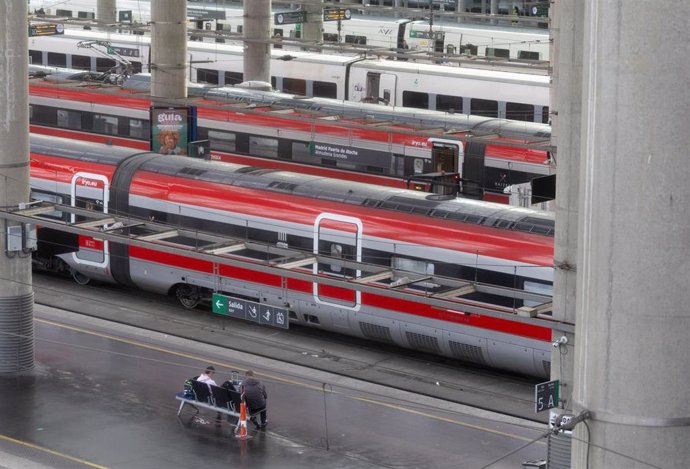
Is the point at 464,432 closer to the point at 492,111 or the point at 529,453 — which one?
the point at 529,453

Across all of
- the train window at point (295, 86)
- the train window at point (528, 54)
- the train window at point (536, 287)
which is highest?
the train window at point (528, 54)

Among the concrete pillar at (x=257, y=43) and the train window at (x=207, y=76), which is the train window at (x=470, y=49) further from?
the concrete pillar at (x=257, y=43)

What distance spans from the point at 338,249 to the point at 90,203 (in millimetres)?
6846

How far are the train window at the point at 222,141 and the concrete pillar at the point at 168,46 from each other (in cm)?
173

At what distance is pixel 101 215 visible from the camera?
23375 mm

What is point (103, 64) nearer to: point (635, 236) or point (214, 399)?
point (214, 399)

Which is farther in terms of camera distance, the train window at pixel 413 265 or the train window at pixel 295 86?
the train window at pixel 295 86

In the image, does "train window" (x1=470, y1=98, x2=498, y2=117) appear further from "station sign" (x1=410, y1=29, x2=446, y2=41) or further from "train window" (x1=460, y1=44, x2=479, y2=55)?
"train window" (x1=460, y1=44, x2=479, y2=55)

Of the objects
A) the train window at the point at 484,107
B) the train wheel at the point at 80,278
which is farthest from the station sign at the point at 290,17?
the train wheel at the point at 80,278

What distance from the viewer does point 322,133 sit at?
36.7 meters

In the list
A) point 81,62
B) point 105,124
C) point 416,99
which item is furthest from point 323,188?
point 81,62

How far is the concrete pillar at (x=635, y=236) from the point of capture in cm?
805

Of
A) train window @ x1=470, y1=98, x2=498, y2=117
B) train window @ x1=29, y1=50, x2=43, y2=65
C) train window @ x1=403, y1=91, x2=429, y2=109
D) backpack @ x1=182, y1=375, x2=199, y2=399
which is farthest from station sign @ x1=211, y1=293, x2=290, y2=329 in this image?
train window @ x1=29, y1=50, x2=43, y2=65

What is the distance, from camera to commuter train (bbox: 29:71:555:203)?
110ft
